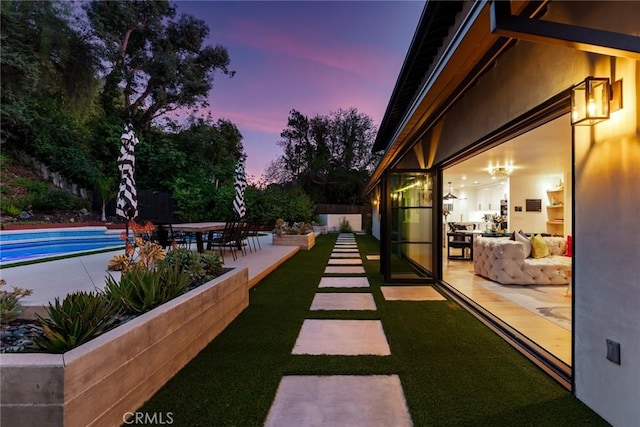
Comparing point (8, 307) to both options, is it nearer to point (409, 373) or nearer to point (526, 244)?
point (409, 373)

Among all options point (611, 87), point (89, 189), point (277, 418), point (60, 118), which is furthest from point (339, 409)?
point (60, 118)

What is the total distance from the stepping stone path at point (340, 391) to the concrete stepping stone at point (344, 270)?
3.24m

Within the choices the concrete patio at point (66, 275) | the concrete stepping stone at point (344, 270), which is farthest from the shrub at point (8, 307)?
the concrete stepping stone at point (344, 270)

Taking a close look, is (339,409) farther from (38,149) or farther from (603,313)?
(38,149)

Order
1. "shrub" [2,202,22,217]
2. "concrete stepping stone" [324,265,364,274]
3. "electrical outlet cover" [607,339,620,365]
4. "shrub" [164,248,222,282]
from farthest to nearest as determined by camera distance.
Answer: "shrub" [2,202,22,217]
"concrete stepping stone" [324,265,364,274]
"shrub" [164,248,222,282]
"electrical outlet cover" [607,339,620,365]

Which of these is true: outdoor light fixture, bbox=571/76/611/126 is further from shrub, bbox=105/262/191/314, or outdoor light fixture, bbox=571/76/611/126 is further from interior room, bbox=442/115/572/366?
shrub, bbox=105/262/191/314

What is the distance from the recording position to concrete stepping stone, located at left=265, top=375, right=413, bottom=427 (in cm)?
204

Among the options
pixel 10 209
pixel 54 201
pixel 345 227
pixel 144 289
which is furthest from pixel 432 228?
pixel 345 227

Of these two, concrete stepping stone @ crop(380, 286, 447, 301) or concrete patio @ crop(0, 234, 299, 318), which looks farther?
concrete stepping stone @ crop(380, 286, 447, 301)

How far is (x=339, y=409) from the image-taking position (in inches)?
85.0

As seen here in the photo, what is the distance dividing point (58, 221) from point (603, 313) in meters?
15.0

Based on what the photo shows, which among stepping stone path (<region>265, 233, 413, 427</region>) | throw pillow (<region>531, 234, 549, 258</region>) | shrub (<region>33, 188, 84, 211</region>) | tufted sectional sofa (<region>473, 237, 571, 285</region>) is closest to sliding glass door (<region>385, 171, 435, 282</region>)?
tufted sectional sofa (<region>473, 237, 571, 285</region>)

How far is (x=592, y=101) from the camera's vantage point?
201 centimetres

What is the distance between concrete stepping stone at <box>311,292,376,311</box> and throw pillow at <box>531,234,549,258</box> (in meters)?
3.35
